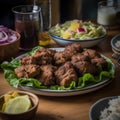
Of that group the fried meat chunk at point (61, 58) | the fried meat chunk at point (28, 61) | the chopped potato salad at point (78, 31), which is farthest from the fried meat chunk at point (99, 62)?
the chopped potato salad at point (78, 31)

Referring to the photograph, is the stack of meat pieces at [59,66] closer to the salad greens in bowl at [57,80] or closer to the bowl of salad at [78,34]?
the salad greens in bowl at [57,80]

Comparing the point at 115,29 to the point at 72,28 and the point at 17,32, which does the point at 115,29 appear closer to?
the point at 72,28

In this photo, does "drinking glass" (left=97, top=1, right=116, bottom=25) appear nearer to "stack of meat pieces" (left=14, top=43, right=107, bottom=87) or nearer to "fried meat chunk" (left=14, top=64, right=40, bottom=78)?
"stack of meat pieces" (left=14, top=43, right=107, bottom=87)

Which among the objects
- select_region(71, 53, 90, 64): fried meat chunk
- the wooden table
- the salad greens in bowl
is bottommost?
the wooden table

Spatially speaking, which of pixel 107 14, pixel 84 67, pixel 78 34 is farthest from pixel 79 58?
pixel 107 14

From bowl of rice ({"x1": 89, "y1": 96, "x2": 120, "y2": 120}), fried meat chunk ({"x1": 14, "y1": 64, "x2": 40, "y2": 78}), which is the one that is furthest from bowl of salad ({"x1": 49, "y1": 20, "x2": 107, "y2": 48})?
bowl of rice ({"x1": 89, "y1": 96, "x2": 120, "y2": 120})

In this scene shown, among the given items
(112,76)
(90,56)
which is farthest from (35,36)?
(112,76)
